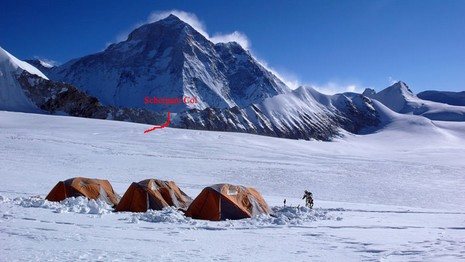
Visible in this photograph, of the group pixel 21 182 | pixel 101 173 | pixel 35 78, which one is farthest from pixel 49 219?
pixel 35 78

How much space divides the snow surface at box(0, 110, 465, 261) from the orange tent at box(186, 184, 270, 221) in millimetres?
673

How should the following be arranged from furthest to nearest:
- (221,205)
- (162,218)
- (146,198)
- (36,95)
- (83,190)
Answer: (36,95), (83,190), (146,198), (221,205), (162,218)

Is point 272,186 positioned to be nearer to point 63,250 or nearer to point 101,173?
point 101,173

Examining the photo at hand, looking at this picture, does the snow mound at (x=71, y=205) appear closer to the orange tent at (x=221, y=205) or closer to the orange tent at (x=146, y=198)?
the orange tent at (x=146, y=198)

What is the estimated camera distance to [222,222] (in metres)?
13.5

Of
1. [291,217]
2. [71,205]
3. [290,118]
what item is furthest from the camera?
[290,118]

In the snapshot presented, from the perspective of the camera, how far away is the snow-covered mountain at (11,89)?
10438 centimetres

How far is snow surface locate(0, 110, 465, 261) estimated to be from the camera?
8.74 meters

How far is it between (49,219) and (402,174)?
3400 cm

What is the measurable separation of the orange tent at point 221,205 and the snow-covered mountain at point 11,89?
101 meters

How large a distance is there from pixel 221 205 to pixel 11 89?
112053mm

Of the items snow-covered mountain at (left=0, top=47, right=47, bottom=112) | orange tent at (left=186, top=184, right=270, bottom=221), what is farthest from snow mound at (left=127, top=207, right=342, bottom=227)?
snow-covered mountain at (left=0, top=47, right=47, bottom=112)

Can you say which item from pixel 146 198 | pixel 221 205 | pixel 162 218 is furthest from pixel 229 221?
pixel 146 198

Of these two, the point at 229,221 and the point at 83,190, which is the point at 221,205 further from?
the point at 83,190
